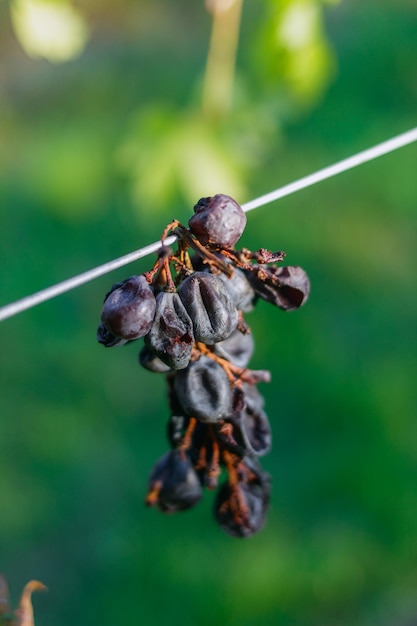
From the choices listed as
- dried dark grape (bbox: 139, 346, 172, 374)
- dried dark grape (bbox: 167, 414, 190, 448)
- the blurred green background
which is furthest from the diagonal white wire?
the blurred green background

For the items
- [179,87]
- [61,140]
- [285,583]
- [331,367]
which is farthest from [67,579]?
[179,87]

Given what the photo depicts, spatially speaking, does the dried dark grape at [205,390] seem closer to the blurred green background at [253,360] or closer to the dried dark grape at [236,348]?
the dried dark grape at [236,348]

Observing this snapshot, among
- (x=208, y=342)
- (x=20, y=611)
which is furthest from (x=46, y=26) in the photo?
(x=20, y=611)

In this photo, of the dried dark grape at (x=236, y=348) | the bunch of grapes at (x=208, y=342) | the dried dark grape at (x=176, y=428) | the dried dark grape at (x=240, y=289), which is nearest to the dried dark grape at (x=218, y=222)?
the bunch of grapes at (x=208, y=342)

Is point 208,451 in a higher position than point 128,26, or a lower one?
lower

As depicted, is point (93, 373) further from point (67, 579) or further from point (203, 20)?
point (203, 20)

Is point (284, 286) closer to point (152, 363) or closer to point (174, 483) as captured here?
point (152, 363)

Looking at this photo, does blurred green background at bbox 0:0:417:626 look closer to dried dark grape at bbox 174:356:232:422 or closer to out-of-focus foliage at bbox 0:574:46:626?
dried dark grape at bbox 174:356:232:422
